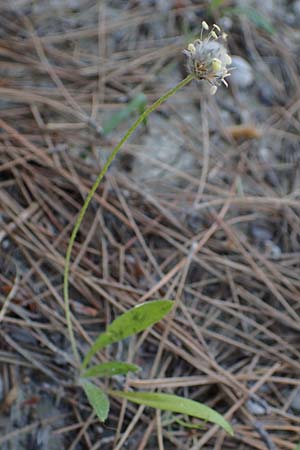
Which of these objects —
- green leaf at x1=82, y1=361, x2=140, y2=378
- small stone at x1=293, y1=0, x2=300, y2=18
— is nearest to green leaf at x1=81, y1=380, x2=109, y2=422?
green leaf at x1=82, y1=361, x2=140, y2=378

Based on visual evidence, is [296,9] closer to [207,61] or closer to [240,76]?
[240,76]

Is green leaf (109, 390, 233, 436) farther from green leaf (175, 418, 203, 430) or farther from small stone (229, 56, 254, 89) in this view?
small stone (229, 56, 254, 89)

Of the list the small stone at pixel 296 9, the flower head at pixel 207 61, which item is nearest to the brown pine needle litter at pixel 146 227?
the flower head at pixel 207 61

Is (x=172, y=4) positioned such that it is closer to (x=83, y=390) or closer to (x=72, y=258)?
(x=72, y=258)

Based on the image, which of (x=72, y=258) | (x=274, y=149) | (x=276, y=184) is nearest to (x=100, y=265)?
(x=72, y=258)

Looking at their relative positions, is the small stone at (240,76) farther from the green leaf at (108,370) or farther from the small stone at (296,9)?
the green leaf at (108,370)
